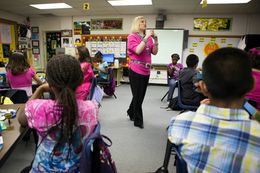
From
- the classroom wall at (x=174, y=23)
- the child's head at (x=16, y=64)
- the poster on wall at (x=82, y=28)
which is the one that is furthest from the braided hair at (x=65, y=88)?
the poster on wall at (x=82, y=28)

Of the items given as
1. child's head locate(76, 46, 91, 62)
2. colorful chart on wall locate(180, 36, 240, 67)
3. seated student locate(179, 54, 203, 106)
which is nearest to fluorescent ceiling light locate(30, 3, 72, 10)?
child's head locate(76, 46, 91, 62)

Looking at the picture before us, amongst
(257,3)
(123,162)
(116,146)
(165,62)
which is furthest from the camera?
(165,62)

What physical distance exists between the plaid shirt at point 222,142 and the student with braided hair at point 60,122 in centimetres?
50

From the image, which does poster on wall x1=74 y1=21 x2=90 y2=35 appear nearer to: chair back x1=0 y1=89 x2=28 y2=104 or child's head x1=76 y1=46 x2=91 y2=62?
child's head x1=76 y1=46 x2=91 y2=62

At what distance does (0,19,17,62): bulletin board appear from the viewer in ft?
19.5

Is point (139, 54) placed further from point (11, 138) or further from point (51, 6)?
point (51, 6)

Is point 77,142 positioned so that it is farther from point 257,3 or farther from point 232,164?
point 257,3

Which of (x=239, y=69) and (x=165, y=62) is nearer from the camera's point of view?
(x=239, y=69)

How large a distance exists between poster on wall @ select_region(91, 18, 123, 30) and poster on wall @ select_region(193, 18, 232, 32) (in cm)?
244

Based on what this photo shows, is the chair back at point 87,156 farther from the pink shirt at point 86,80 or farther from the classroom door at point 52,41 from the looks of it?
the classroom door at point 52,41

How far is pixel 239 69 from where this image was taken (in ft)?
2.36

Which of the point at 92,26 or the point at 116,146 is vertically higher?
the point at 92,26

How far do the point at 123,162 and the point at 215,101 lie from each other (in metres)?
1.48

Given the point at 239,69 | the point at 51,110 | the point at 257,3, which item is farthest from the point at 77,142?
the point at 257,3
